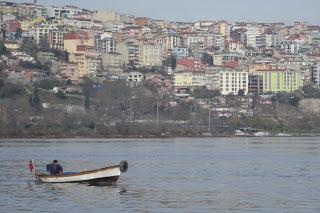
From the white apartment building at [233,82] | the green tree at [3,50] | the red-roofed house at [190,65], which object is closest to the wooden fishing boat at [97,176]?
the green tree at [3,50]

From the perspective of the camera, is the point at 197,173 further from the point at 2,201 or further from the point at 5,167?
the point at 2,201

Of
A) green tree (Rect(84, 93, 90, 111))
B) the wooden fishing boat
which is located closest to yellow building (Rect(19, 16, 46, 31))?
green tree (Rect(84, 93, 90, 111))

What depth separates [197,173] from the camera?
1908 inches

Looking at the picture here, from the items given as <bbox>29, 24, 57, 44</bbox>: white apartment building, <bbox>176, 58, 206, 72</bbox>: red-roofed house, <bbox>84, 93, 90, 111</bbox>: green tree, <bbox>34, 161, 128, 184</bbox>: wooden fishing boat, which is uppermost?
<bbox>29, 24, 57, 44</bbox>: white apartment building

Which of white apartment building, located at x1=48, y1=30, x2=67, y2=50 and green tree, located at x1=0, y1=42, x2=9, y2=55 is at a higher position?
white apartment building, located at x1=48, y1=30, x2=67, y2=50

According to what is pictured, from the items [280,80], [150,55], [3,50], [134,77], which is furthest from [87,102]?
[150,55]

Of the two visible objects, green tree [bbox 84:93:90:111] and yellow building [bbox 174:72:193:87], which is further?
yellow building [bbox 174:72:193:87]

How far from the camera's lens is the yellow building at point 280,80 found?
170m

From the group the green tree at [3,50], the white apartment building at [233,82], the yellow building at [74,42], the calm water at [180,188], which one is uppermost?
the yellow building at [74,42]

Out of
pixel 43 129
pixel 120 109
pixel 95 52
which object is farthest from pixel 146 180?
pixel 95 52

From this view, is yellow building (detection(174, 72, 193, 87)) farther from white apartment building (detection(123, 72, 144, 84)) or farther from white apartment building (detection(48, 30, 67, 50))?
white apartment building (detection(48, 30, 67, 50))

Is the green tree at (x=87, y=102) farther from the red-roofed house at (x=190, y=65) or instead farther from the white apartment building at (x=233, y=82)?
the red-roofed house at (x=190, y=65)

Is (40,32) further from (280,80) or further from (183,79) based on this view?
(280,80)

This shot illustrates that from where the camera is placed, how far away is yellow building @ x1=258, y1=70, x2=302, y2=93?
169750 mm
